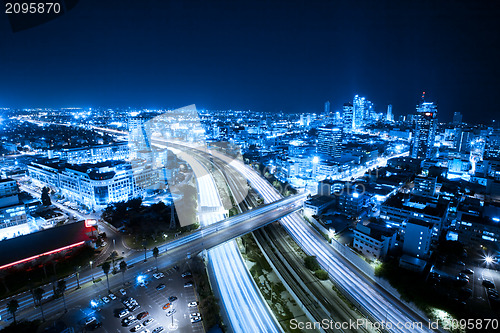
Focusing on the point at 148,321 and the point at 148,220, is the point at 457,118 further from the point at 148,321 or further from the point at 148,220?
the point at 148,321

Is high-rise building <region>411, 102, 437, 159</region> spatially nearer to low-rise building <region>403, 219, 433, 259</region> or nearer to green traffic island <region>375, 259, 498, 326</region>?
low-rise building <region>403, 219, 433, 259</region>

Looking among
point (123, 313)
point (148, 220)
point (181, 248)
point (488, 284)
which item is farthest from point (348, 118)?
point (123, 313)

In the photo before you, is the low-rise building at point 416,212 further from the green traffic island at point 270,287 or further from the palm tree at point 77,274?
the palm tree at point 77,274

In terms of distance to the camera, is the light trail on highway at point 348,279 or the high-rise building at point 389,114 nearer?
the light trail on highway at point 348,279

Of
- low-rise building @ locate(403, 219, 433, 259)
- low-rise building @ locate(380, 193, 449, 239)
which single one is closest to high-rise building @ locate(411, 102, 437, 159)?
low-rise building @ locate(380, 193, 449, 239)

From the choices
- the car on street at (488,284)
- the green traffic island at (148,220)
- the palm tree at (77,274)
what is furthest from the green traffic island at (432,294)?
the palm tree at (77,274)
